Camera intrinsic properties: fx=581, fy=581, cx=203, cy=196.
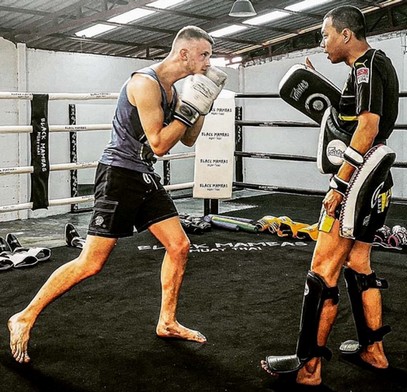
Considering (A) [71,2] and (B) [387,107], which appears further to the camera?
(A) [71,2]

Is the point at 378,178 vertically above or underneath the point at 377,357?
above

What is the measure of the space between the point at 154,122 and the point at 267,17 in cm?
769

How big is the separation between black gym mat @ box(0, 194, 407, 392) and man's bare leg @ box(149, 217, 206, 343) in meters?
0.06

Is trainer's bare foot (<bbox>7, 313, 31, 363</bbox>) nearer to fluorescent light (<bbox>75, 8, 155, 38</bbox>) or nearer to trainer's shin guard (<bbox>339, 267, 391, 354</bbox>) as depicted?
trainer's shin guard (<bbox>339, 267, 391, 354</bbox>)

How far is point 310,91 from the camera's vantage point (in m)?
2.34

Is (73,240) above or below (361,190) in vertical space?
below

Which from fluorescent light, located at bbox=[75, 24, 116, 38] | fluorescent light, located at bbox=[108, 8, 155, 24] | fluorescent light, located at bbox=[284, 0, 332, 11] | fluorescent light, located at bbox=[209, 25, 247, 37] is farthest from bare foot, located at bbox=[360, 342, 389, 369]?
fluorescent light, located at bbox=[209, 25, 247, 37]

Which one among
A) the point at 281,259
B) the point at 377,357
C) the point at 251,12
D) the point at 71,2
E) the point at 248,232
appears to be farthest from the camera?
the point at 71,2

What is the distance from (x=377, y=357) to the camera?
7.26 feet

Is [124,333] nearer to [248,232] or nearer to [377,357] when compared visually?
[377,357]

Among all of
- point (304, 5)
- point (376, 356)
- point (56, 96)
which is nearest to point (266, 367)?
point (376, 356)

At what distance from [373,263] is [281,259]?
619 millimetres

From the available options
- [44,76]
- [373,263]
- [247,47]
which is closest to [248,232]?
[373,263]

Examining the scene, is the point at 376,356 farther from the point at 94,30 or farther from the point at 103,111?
the point at 94,30
